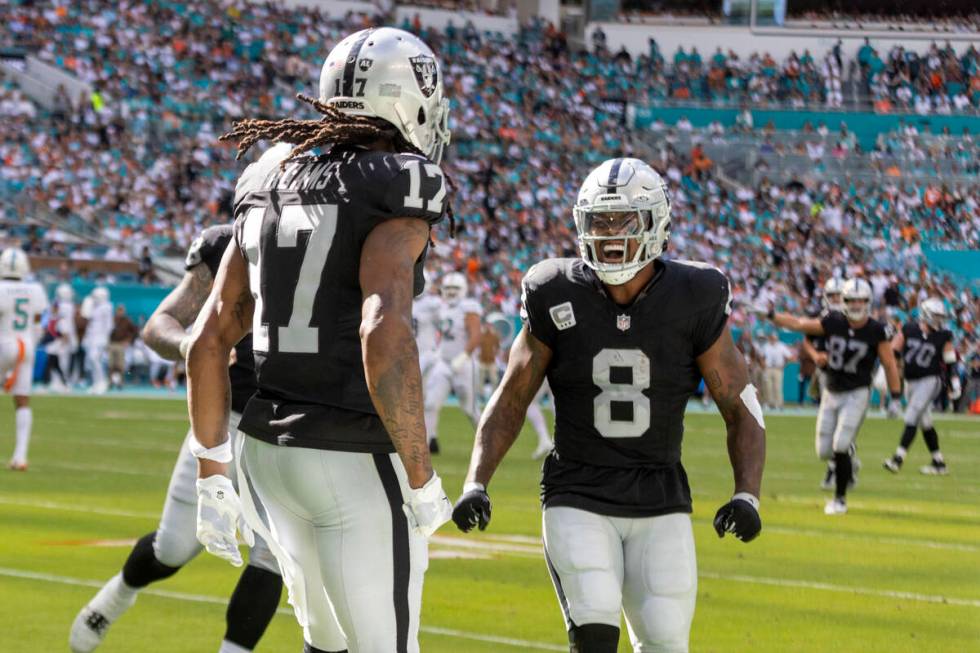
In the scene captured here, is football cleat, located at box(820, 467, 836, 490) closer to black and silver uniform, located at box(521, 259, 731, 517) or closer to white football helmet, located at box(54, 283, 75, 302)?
black and silver uniform, located at box(521, 259, 731, 517)

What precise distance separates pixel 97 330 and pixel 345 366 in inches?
925

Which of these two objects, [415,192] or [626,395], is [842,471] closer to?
[626,395]

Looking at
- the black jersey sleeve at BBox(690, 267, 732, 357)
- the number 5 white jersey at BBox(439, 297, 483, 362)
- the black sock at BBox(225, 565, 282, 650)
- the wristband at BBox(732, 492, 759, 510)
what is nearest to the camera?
the wristband at BBox(732, 492, 759, 510)

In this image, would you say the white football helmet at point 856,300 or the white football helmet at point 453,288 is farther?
the white football helmet at point 453,288

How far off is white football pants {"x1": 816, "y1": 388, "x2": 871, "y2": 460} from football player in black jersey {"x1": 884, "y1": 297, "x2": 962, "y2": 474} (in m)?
3.27

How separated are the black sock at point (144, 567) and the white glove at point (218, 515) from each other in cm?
184

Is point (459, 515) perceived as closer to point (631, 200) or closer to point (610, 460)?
point (610, 460)

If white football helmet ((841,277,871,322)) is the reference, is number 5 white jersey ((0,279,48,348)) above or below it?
below

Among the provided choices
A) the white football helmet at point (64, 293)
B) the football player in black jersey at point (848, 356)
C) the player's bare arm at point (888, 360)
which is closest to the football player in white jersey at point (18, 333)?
the football player in black jersey at point (848, 356)

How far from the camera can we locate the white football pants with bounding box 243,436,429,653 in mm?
3523

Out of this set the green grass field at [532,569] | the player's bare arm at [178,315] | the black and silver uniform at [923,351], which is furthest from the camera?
the black and silver uniform at [923,351]

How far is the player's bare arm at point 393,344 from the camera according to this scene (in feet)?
11.3

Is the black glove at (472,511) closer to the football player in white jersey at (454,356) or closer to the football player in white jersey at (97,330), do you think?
the football player in white jersey at (454,356)

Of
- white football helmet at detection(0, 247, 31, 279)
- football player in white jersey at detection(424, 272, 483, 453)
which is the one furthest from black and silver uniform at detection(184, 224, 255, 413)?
football player in white jersey at detection(424, 272, 483, 453)
